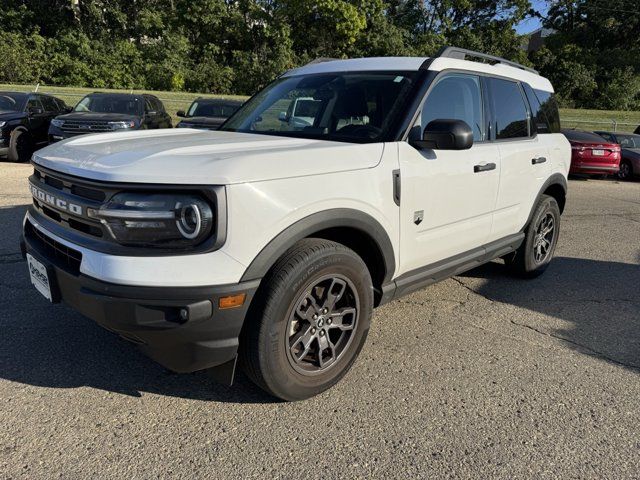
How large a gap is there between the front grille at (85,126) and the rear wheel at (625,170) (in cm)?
1359

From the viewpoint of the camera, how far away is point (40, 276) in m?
2.74

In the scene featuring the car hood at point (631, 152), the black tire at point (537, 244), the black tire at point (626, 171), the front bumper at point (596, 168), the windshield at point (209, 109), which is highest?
the windshield at point (209, 109)

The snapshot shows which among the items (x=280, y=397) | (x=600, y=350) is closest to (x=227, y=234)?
(x=280, y=397)

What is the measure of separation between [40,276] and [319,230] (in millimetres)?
1487

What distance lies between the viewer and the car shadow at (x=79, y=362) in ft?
9.66

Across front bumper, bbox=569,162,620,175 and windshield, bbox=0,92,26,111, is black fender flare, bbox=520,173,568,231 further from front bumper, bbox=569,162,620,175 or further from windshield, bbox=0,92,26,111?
windshield, bbox=0,92,26,111

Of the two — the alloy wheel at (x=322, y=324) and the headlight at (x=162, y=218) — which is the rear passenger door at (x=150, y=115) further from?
the headlight at (x=162, y=218)

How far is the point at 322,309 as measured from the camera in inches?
112

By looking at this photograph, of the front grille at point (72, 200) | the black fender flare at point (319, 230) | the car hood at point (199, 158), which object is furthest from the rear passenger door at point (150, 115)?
the black fender flare at point (319, 230)

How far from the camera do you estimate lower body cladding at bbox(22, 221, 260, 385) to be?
2.24 m

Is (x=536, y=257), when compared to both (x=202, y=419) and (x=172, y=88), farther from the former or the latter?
(x=172, y=88)

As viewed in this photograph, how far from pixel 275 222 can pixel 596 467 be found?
6.15ft

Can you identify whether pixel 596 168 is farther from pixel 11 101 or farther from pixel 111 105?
pixel 11 101

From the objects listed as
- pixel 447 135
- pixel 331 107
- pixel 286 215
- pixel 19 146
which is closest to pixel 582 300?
pixel 447 135
